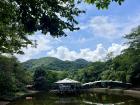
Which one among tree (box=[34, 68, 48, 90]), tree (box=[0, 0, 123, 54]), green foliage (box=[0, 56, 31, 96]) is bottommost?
tree (box=[0, 0, 123, 54])

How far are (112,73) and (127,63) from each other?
17457mm

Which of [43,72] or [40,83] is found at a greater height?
[43,72]

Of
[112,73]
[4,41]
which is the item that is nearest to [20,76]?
[112,73]

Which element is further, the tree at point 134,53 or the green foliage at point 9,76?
the tree at point 134,53

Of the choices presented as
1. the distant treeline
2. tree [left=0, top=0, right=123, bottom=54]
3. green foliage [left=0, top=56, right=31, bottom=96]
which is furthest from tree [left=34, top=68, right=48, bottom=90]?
tree [left=0, top=0, right=123, bottom=54]

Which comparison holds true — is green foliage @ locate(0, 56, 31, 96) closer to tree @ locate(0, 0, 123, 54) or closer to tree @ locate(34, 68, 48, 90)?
tree @ locate(34, 68, 48, 90)

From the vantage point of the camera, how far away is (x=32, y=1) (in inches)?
509

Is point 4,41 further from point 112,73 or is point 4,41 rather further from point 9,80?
point 112,73

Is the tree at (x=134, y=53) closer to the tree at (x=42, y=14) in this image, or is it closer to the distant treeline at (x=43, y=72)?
the distant treeline at (x=43, y=72)

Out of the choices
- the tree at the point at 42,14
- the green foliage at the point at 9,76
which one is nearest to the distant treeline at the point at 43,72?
the green foliage at the point at 9,76

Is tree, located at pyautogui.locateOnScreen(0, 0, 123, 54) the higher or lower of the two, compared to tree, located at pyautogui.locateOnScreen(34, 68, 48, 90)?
lower

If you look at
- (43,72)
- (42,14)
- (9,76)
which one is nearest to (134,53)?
(9,76)

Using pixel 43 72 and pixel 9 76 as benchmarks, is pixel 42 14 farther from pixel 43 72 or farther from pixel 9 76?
pixel 43 72

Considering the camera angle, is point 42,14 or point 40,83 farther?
point 40,83
